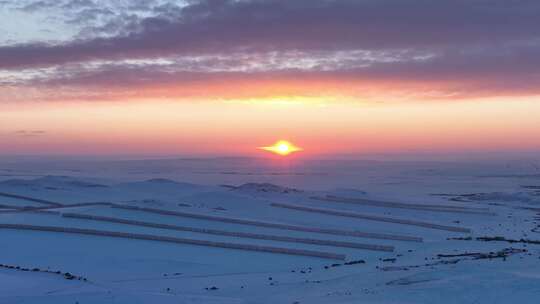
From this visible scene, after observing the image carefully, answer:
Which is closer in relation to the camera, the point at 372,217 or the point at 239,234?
the point at 239,234

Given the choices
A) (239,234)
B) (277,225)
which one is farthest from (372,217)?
(239,234)

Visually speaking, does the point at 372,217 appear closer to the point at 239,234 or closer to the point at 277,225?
the point at 277,225

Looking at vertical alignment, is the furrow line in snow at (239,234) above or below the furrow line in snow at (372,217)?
below

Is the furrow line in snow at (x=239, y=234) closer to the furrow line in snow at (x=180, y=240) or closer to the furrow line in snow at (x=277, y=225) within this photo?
the furrow line in snow at (x=180, y=240)

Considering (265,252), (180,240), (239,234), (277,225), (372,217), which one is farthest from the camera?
(372,217)

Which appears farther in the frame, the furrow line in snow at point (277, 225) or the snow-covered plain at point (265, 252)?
the furrow line in snow at point (277, 225)

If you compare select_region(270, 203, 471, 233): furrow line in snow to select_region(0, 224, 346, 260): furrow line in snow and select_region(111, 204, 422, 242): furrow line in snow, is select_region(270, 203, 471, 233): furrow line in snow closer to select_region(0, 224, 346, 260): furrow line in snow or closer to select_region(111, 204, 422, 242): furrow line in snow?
select_region(111, 204, 422, 242): furrow line in snow

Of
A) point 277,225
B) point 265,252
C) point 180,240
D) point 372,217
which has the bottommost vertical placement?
point 265,252

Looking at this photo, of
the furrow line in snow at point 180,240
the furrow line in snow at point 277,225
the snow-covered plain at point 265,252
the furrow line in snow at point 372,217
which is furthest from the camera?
the furrow line in snow at point 372,217

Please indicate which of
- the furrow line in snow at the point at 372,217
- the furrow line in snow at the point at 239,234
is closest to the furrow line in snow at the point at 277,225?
the furrow line in snow at the point at 239,234

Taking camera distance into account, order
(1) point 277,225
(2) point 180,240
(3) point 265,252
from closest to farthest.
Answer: (3) point 265,252, (2) point 180,240, (1) point 277,225

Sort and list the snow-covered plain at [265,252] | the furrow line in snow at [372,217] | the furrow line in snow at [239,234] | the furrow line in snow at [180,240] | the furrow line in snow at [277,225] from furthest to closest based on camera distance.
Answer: the furrow line in snow at [372,217] → the furrow line in snow at [277,225] → the furrow line in snow at [239,234] → the furrow line in snow at [180,240] → the snow-covered plain at [265,252]

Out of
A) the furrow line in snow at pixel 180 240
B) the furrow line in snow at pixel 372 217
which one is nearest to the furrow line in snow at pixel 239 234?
the furrow line in snow at pixel 180 240
